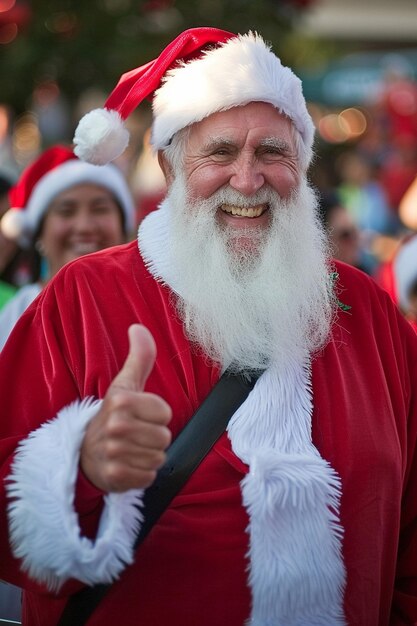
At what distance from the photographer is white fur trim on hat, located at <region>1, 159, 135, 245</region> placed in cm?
479

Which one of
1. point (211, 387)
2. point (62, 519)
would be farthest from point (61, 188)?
point (62, 519)

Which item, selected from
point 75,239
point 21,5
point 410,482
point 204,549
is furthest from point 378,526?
point 21,5

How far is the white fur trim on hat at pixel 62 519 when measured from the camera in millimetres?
2389

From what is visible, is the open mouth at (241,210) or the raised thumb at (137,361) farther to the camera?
the open mouth at (241,210)

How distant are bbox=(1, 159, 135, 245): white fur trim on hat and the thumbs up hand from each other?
2629 millimetres

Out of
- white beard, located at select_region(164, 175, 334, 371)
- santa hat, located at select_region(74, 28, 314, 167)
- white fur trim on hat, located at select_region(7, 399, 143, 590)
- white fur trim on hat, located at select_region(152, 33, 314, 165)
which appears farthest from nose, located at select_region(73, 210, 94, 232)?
white fur trim on hat, located at select_region(7, 399, 143, 590)

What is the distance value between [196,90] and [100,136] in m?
0.38

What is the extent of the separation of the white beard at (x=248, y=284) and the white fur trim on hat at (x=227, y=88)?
201 millimetres

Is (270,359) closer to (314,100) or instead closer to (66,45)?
(66,45)

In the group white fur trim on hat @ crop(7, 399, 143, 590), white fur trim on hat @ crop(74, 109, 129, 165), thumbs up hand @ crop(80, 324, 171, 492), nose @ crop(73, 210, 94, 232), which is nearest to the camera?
thumbs up hand @ crop(80, 324, 171, 492)

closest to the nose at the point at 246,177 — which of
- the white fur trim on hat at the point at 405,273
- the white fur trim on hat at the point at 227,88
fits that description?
the white fur trim on hat at the point at 227,88

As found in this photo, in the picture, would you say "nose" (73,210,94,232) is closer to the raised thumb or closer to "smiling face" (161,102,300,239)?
"smiling face" (161,102,300,239)

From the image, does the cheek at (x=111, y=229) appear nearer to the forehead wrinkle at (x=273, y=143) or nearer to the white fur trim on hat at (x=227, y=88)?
the white fur trim on hat at (x=227, y=88)

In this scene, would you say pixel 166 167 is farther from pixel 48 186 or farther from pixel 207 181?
pixel 48 186
